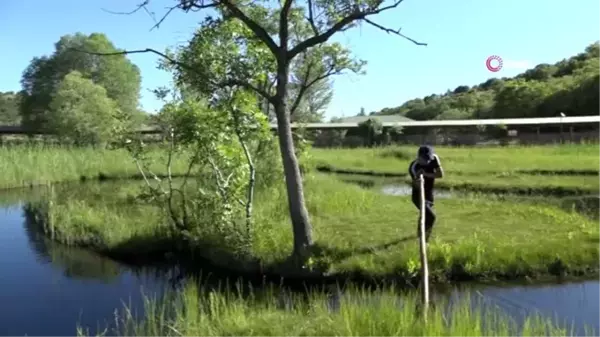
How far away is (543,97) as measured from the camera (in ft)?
226

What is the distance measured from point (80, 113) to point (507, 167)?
38184 millimetres

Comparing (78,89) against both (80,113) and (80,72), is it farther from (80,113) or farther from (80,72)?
(80,72)

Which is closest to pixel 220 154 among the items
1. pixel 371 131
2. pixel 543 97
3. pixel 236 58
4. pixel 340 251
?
pixel 236 58

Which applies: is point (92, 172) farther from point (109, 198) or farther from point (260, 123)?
point (260, 123)

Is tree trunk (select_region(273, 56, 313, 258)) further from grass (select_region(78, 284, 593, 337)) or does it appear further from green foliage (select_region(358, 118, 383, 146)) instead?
green foliage (select_region(358, 118, 383, 146))

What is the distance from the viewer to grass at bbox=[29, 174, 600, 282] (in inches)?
440

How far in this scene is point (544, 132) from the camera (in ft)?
A: 193

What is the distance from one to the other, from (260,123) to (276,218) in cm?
236

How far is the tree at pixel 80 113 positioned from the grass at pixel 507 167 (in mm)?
22038

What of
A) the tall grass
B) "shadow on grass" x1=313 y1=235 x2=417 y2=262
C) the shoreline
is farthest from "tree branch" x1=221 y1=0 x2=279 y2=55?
the tall grass

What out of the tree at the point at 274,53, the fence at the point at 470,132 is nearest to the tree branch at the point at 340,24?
the tree at the point at 274,53

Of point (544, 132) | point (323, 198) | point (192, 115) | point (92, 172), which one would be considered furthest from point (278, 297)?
point (544, 132)

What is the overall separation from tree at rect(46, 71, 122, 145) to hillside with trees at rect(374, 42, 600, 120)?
142 feet

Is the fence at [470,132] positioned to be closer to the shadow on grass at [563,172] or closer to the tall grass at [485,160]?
the tall grass at [485,160]
